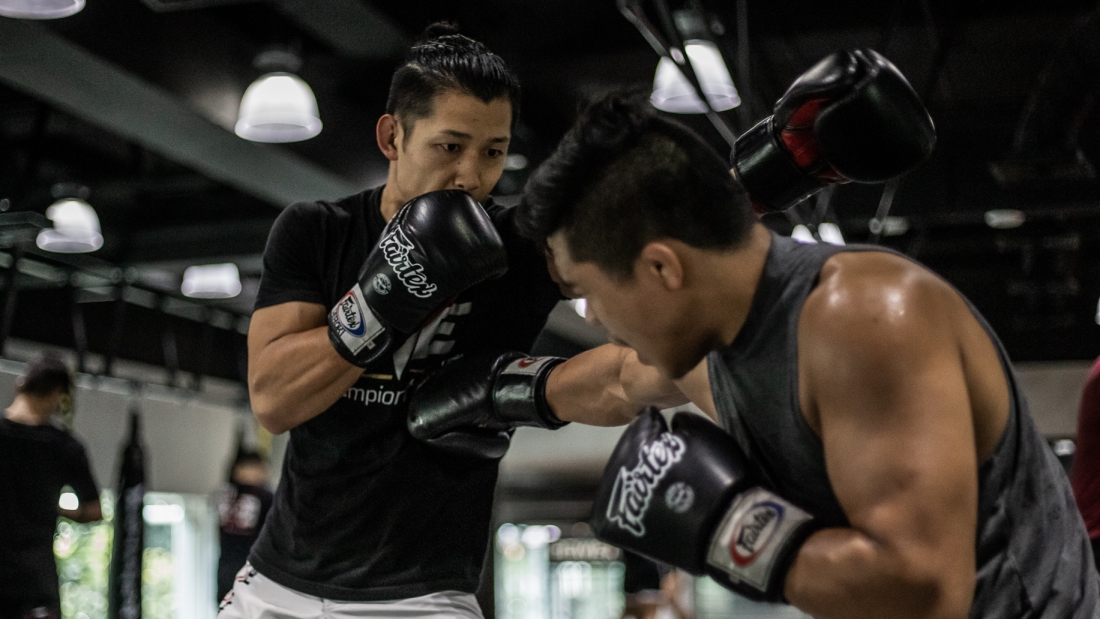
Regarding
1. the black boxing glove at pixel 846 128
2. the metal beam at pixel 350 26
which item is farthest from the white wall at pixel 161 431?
the black boxing glove at pixel 846 128

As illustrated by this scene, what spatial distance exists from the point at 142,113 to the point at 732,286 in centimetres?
408

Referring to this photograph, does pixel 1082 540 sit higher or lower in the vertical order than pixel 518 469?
higher

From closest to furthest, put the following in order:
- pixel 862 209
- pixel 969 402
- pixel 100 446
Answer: pixel 969 402
pixel 862 209
pixel 100 446

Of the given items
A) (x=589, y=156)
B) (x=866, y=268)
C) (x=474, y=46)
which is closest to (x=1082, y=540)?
(x=866, y=268)

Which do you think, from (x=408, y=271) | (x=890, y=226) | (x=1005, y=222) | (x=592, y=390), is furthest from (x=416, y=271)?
(x=1005, y=222)

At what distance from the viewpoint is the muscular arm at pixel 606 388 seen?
5.73 feet

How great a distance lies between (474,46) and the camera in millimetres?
1963

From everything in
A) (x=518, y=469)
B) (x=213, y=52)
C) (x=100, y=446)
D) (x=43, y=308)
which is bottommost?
(x=518, y=469)

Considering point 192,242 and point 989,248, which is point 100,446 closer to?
point 192,242

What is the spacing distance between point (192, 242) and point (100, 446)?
187 centimetres

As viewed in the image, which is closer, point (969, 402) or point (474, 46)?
point (969, 402)

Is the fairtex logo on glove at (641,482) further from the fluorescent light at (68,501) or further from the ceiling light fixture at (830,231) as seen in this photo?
the ceiling light fixture at (830,231)

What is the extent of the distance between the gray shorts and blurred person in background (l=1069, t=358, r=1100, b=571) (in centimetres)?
159

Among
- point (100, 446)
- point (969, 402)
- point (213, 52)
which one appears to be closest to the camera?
point (969, 402)
